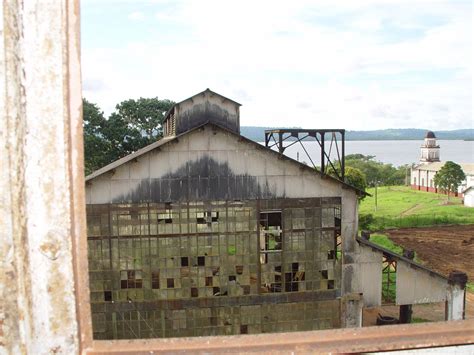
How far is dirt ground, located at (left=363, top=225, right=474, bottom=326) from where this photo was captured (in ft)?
61.7

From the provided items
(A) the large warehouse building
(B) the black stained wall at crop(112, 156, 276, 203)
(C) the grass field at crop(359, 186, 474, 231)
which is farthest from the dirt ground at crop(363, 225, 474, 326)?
(B) the black stained wall at crop(112, 156, 276, 203)

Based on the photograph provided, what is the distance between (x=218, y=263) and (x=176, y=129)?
4649 millimetres

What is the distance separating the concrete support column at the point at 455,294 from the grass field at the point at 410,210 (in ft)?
63.4

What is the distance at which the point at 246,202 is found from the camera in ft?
39.9

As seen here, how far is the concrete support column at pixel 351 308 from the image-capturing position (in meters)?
12.8

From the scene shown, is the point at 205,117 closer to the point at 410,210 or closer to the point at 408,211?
the point at 408,211

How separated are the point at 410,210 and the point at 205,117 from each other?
1319 inches

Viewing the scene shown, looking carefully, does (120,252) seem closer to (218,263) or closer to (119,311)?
(119,311)

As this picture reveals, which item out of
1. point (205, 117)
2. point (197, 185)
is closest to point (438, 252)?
point (205, 117)

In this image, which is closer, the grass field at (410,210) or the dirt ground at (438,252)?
the dirt ground at (438,252)

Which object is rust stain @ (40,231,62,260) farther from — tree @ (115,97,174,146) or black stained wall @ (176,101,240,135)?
tree @ (115,97,174,146)

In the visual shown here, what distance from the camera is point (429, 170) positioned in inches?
2254

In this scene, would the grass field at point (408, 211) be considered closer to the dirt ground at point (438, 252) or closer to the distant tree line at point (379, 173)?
the dirt ground at point (438, 252)

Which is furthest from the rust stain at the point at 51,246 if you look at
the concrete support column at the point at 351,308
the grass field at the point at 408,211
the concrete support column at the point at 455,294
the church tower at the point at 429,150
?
the church tower at the point at 429,150
